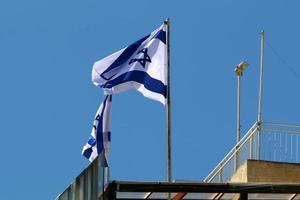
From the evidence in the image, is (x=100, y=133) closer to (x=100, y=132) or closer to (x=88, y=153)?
(x=100, y=132)

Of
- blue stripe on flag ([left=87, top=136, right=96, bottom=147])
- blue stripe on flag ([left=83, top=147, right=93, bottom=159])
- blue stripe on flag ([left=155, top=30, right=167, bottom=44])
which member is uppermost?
blue stripe on flag ([left=155, top=30, right=167, bottom=44])

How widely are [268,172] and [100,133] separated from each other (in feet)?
16.1

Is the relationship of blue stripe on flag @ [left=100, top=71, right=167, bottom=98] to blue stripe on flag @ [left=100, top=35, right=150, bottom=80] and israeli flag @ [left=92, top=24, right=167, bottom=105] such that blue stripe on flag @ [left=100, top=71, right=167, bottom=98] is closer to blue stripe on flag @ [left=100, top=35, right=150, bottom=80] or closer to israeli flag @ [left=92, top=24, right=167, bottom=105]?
israeli flag @ [left=92, top=24, right=167, bottom=105]

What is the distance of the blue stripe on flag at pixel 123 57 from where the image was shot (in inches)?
1625

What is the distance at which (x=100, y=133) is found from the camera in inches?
1633

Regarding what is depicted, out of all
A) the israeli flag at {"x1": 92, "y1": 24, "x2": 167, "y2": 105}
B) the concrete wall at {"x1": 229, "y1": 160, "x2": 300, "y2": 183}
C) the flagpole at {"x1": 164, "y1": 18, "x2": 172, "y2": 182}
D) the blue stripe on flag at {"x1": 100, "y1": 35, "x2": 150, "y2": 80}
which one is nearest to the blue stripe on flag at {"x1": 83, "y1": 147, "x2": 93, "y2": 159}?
the israeli flag at {"x1": 92, "y1": 24, "x2": 167, "y2": 105}

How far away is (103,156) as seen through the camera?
38.3 metres

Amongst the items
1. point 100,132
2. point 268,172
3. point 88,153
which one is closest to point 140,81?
point 100,132

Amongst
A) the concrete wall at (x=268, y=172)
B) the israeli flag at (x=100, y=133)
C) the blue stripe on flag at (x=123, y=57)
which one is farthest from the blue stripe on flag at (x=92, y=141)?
the concrete wall at (x=268, y=172)

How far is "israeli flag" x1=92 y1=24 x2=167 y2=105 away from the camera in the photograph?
40750 mm

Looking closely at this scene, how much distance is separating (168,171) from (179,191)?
5.94ft

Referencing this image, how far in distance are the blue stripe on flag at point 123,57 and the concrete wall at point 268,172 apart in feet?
14.9

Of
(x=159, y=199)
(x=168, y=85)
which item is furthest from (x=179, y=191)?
(x=168, y=85)

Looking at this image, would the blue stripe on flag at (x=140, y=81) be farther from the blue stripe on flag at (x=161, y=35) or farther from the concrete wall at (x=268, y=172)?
the concrete wall at (x=268, y=172)
